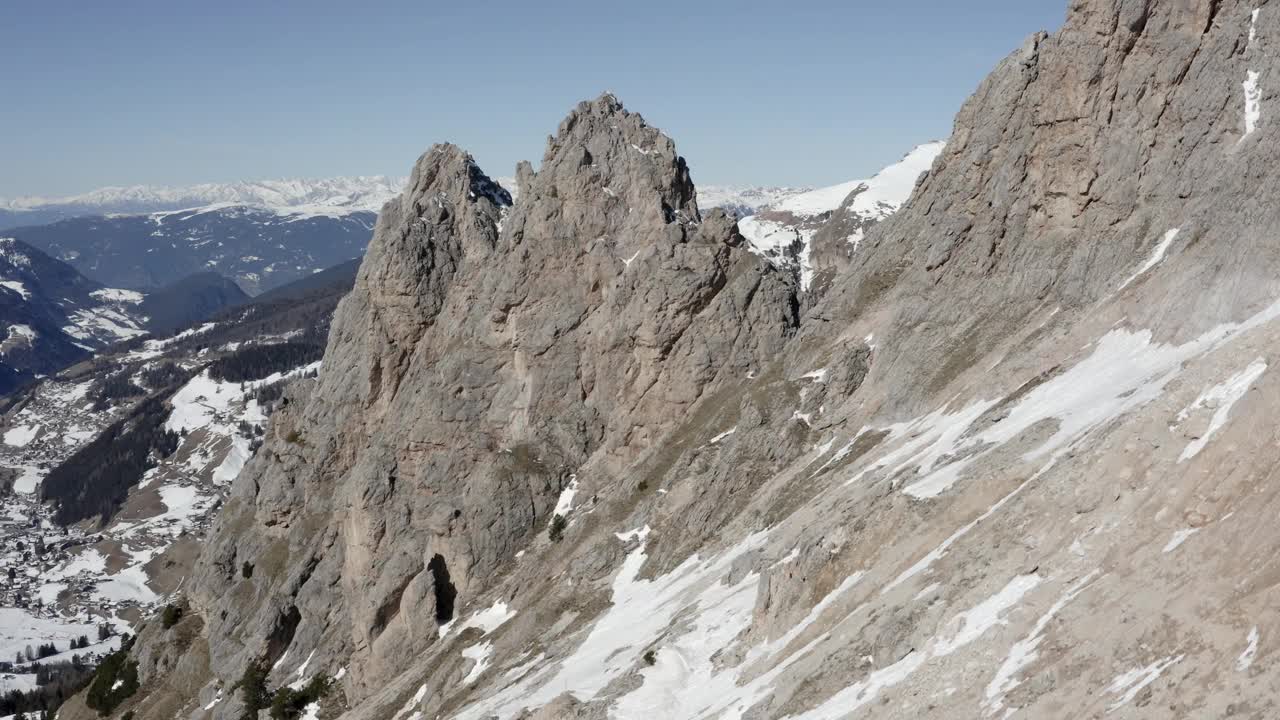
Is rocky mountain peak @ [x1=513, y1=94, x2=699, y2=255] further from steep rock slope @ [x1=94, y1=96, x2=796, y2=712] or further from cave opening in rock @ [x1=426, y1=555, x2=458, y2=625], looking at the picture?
cave opening in rock @ [x1=426, y1=555, x2=458, y2=625]

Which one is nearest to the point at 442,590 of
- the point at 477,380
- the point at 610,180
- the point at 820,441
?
the point at 477,380

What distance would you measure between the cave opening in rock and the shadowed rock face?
598 mm

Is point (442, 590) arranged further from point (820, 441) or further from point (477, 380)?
point (820, 441)

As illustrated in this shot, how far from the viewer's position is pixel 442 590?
97562 mm

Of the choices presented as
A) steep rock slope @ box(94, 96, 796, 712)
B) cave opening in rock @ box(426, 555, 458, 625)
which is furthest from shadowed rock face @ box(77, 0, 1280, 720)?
cave opening in rock @ box(426, 555, 458, 625)

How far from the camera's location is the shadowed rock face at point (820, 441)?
3641 centimetres

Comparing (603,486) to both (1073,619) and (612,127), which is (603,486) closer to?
(612,127)

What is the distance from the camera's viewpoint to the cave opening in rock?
95625 mm

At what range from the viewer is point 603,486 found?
317ft

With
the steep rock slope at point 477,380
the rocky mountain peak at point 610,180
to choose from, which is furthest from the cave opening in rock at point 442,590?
the rocky mountain peak at point 610,180

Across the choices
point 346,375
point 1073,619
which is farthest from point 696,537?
point 346,375

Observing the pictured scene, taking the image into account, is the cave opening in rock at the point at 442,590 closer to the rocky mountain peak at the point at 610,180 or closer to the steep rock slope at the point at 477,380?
the steep rock slope at the point at 477,380

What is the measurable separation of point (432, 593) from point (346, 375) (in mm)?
39300

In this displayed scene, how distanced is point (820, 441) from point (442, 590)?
43590 mm
